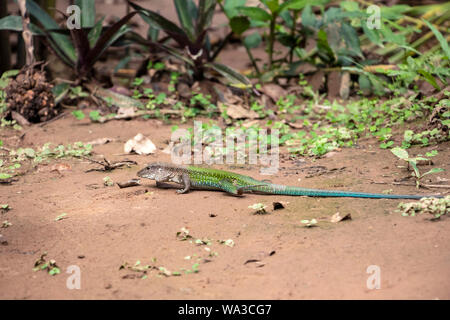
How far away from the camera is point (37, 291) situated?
115 inches

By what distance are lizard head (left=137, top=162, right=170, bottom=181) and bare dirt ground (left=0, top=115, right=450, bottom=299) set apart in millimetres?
107

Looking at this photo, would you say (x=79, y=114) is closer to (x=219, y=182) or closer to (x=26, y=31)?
(x=26, y=31)

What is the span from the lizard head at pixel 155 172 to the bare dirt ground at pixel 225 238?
0.35ft

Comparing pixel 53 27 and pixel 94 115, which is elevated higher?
pixel 53 27

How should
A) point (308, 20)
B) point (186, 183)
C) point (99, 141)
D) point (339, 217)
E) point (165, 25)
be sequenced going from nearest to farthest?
point (339, 217) < point (186, 183) < point (99, 141) < point (165, 25) < point (308, 20)

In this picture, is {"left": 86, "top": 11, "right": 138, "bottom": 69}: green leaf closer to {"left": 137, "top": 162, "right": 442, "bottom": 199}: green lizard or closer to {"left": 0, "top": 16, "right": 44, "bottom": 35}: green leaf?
{"left": 0, "top": 16, "right": 44, "bottom": 35}: green leaf

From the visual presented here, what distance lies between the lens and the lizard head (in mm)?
4426

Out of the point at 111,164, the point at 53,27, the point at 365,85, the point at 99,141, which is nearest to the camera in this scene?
the point at 111,164

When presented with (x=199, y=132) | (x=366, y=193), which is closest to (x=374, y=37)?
(x=199, y=132)

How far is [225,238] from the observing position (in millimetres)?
3430

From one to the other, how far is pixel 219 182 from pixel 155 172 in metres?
0.54

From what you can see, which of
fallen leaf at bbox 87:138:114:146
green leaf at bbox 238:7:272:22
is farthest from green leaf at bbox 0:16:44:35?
green leaf at bbox 238:7:272:22

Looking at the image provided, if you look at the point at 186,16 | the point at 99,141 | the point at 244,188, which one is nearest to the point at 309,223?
the point at 244,188

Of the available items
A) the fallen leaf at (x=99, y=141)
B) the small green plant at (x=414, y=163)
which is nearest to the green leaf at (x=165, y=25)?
the fallen leaf at (x=99, y=141)
